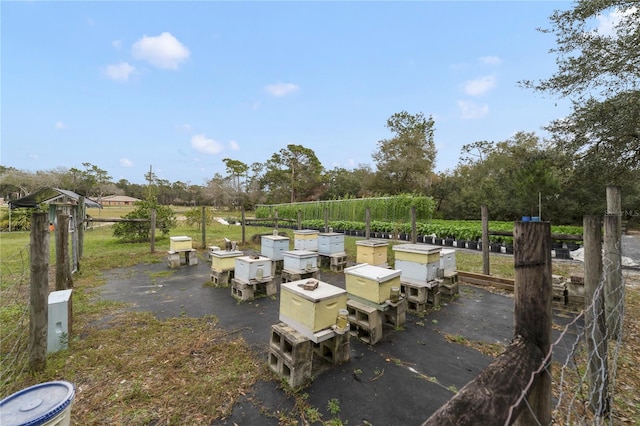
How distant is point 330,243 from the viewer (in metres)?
8.38

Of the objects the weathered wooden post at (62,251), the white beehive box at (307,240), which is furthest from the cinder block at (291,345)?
the white beehive box at (307,240)

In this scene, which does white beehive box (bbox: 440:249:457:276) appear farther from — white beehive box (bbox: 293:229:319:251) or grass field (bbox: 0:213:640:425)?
white beehive box (bbox: 293:229:319:251)

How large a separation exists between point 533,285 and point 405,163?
84.1 ft

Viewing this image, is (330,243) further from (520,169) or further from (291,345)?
(520,169)

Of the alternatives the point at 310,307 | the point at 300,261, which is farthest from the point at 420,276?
the point at 310,307

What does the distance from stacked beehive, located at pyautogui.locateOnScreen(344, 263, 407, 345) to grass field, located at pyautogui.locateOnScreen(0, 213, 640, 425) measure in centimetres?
150

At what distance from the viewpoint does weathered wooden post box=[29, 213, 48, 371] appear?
3.08 metres

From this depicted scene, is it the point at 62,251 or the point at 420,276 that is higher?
the point at 62,251

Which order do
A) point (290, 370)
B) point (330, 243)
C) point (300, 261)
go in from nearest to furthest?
point (290, 370) < point (300, 261) < point (330, 243)

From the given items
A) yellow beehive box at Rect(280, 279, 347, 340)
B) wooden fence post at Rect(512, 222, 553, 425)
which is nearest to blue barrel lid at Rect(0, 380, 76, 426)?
yellow beehive box at Rect(280, 279, 347, 340)

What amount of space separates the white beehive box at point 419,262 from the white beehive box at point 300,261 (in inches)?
82.7

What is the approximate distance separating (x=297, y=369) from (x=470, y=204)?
26816mm

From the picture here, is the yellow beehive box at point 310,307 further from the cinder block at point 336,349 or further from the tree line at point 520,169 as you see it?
the tree line at point 520,169

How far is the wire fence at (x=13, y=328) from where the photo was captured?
319cm
